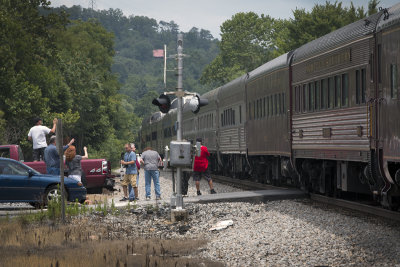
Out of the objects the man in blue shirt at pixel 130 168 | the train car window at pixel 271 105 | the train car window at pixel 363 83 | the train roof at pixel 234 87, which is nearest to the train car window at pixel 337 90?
the train car window at pixel 363 83

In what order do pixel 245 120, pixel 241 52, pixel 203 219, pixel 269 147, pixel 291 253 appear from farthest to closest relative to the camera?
1. pixel 241 52
2. pixel 245 120
3. pixel 269 147
4. pixel 203 219
5. pixel 291 253

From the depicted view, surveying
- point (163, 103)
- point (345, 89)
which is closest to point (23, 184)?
point (163, 103)

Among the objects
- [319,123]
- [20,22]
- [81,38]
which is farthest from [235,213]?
[81,38]

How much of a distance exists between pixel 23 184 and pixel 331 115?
7340mm

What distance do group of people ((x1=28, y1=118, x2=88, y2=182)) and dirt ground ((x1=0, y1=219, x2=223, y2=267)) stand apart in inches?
155

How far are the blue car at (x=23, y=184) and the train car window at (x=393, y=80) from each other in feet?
28.6

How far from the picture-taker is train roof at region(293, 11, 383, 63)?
13.7 meters

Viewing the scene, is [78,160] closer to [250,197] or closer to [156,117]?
[250,197]

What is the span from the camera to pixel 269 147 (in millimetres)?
21531

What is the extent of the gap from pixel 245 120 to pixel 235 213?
32.0ft

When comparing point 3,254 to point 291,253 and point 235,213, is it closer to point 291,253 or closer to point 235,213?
point 291,253

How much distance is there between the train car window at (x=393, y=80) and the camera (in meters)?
12.1

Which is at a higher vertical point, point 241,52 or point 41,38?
point 241,52

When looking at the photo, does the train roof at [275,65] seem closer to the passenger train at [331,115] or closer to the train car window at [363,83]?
the passenger train at [331,115]
